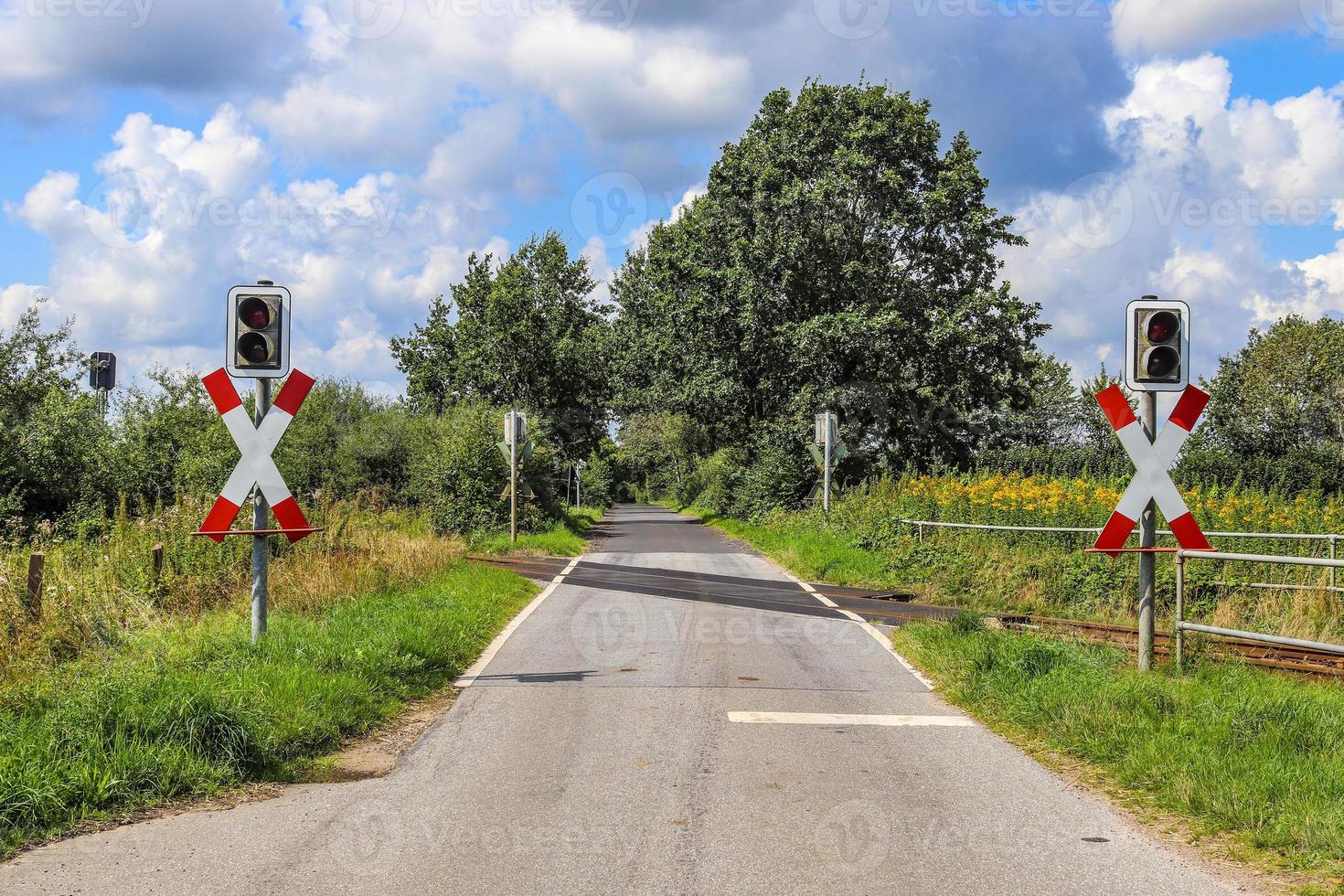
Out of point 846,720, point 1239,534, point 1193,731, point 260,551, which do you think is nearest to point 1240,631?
point 1193,731

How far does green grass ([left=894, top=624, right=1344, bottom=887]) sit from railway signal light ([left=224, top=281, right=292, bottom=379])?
5.97m

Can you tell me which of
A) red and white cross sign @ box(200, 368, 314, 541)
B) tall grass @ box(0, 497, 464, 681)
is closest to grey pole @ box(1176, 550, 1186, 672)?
red and white cross sign @ box(200, 368, 314, 541)

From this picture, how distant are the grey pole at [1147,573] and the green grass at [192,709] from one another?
5.68 metres

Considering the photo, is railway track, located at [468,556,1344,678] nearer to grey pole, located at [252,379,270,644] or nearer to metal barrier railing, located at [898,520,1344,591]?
metal barrier railing, located at [898,520,1344,591]

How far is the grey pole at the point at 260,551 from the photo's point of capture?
859 centimetres

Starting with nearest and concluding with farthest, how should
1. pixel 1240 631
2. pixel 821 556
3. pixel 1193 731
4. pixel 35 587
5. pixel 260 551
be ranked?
1. pixel 1193 731
2. pixel 1240 631
3. pixel 260 551
4. pixel 35 587
5. pixel 821 556

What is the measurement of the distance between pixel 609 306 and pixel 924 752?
53.0 meters

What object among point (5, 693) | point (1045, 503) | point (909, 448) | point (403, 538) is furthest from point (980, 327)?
point (5, 693)

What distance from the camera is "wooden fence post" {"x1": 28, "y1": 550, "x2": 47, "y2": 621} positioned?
9.07m

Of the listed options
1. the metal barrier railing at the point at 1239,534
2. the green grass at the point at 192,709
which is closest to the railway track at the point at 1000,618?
the metal barrier railing at the point at 1239,534

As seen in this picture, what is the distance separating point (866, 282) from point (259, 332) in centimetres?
2856

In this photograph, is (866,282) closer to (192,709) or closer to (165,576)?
(165,576)

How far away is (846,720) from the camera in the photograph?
7758 mm

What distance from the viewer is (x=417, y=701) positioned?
8.36 m
